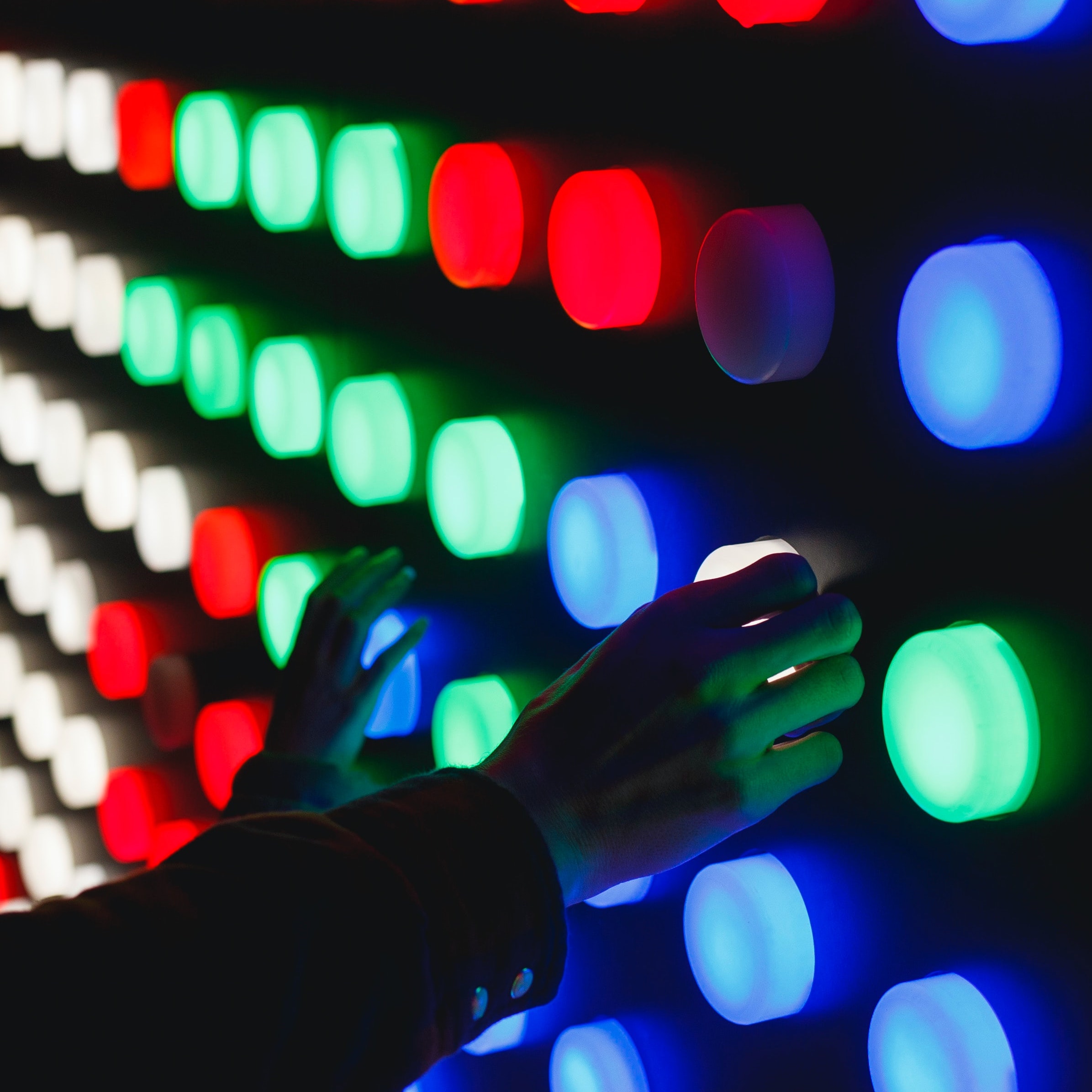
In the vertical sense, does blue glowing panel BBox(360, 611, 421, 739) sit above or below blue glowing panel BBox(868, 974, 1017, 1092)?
above

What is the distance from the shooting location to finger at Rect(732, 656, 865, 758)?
619 millimetres

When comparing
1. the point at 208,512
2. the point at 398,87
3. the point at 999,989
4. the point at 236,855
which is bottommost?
the point at 999,989

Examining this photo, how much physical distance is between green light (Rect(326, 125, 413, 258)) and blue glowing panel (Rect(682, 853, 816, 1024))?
0.49m

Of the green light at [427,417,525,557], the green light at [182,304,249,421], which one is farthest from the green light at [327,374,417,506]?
the green light at [182,304,249,421]

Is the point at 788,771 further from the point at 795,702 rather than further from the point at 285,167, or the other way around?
the point at 285,167

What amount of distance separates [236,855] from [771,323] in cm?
33

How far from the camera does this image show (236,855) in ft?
1.90

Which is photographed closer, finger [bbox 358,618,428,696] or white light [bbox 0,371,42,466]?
finger [bbox 358,618,428,696]

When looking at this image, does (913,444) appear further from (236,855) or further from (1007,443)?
(236,855)

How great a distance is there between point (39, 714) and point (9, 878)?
0.34 metres

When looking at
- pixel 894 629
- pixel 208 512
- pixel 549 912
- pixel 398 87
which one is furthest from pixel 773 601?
pixel 208 512

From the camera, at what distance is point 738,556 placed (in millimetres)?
681

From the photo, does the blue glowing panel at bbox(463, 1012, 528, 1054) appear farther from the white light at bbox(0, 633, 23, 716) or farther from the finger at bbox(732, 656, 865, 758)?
the white light at bbox(0, 633, 23, 716)

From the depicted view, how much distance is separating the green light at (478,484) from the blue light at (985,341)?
34cm
